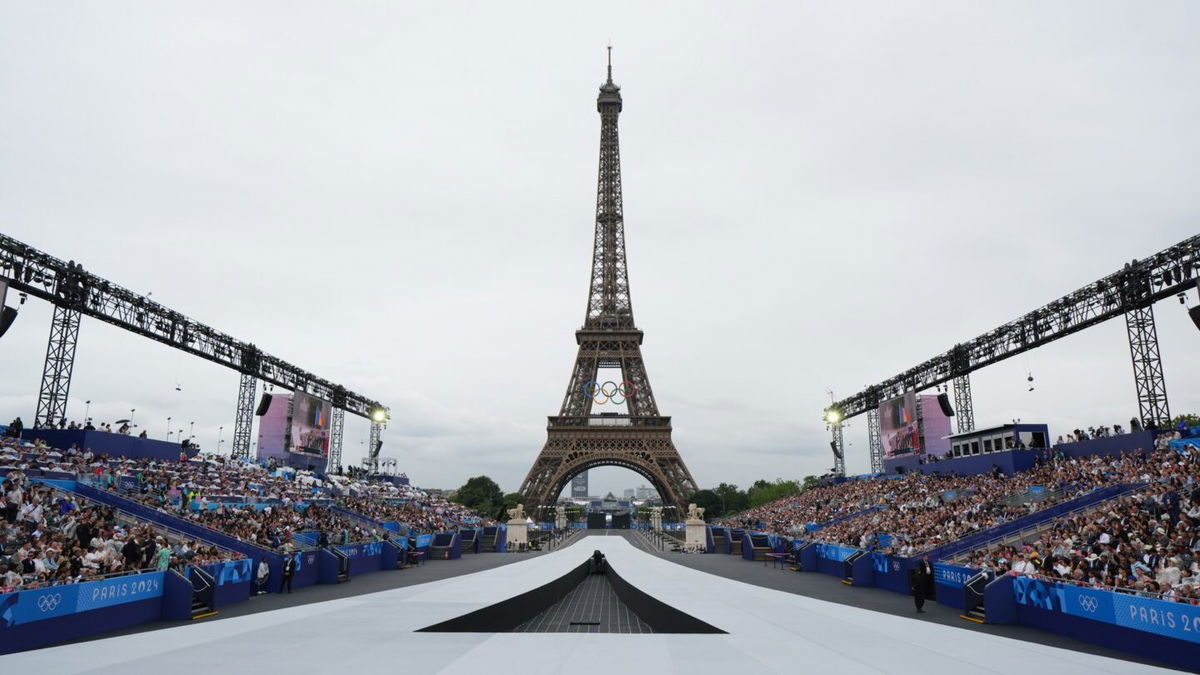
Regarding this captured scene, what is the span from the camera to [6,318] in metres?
24.8

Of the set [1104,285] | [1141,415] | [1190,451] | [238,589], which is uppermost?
[1104,285]

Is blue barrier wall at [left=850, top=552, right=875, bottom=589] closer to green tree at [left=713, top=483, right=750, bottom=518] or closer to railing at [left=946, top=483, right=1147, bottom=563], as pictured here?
railing at [left=946, top=483, right=1147, bottom=563]

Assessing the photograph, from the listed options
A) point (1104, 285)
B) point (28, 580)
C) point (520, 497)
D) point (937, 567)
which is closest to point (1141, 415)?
point (1104, 285)

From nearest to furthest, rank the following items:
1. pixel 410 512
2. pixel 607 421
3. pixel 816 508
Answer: pixel 410 512, pixel 816 508, pixel 607 421

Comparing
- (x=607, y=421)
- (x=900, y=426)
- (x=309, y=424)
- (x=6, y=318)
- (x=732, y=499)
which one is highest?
(x=6, y=318)

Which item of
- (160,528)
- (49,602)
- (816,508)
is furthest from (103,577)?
(816,508)

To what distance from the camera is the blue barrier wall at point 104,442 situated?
90.7 ft

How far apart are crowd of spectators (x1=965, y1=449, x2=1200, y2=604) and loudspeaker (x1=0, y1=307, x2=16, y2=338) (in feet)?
116

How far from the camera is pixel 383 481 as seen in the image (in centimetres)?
6556

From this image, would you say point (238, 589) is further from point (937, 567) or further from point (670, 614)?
point (937, 567)

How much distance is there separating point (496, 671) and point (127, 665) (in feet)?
16.9

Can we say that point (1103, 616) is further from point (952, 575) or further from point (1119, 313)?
point (1119, 313)

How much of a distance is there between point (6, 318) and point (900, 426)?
53.8 metres

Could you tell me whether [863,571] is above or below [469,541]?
above
